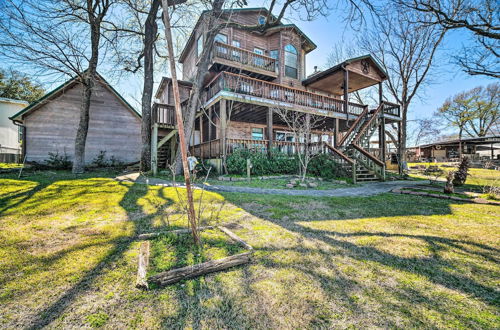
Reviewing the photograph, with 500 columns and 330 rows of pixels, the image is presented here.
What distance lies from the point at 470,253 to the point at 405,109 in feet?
60.2

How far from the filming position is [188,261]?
207 cm

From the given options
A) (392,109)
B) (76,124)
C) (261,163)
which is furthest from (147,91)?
(392,109)

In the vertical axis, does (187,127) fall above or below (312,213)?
above

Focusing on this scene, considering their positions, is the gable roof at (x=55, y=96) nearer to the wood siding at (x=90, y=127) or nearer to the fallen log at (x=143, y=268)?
the wood siding at (x=90, y=127)

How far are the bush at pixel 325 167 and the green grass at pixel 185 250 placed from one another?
821cm

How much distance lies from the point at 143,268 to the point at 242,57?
13.2 metres

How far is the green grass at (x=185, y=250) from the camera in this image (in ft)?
6.67

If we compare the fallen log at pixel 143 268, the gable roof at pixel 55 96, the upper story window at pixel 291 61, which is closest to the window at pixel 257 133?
the upper story window at pixel 291 61

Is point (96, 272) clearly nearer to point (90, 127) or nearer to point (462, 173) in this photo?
point (462, 173)

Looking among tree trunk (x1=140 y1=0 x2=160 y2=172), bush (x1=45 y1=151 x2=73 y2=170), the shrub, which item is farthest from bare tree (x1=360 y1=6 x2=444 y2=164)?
bush (x1=45 y1=151 x2=73 y2=170)

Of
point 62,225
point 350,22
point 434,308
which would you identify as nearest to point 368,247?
point 434,308

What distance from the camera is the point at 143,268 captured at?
A: 1.87 m

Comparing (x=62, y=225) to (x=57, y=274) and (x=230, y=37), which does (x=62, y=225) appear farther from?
(x=230, y=37)

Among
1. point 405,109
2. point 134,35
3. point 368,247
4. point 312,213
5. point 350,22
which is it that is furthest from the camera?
point 405,109
